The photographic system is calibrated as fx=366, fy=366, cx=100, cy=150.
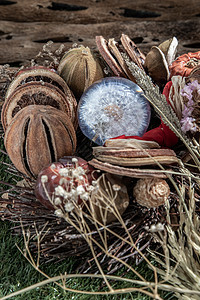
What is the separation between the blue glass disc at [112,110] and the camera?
1722 millimetres

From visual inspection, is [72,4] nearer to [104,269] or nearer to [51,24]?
[51,24]

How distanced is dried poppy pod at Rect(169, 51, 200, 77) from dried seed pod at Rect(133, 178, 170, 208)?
60cm

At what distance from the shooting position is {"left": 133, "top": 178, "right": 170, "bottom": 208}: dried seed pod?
1.40 metres

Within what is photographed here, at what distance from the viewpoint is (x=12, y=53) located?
2.55 meters

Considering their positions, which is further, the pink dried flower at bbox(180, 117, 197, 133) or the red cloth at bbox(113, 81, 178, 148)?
the red cloth at bbox(113, 81, 178, 148)

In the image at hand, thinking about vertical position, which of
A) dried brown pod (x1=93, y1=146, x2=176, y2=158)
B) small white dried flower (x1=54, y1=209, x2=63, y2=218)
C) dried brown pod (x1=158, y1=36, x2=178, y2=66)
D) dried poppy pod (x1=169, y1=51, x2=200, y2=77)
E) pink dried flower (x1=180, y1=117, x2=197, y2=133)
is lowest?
small white dried flower (x1=54, y1=209, x2=63, y2=218)

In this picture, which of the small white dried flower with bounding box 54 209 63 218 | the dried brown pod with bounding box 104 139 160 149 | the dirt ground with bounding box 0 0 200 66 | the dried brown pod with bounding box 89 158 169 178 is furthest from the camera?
the dirt ground with bounding box 0 0 200 66

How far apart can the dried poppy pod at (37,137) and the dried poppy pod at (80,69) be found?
27 cm

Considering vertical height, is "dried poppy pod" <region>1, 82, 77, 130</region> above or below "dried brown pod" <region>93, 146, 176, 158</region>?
above

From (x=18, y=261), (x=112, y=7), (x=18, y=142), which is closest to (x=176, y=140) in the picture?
(x=18, y=142)

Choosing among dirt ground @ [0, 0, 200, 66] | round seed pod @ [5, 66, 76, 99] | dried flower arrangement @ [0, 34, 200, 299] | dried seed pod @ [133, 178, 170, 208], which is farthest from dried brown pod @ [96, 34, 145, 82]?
dirt ground @ [0, 0, 200, 66]

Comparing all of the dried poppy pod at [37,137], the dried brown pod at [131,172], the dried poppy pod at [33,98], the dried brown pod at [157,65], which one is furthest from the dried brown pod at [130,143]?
the dried brown pod at [157,65]

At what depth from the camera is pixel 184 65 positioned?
5.82 feet

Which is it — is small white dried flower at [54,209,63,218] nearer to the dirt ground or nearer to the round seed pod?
the round seed pod
